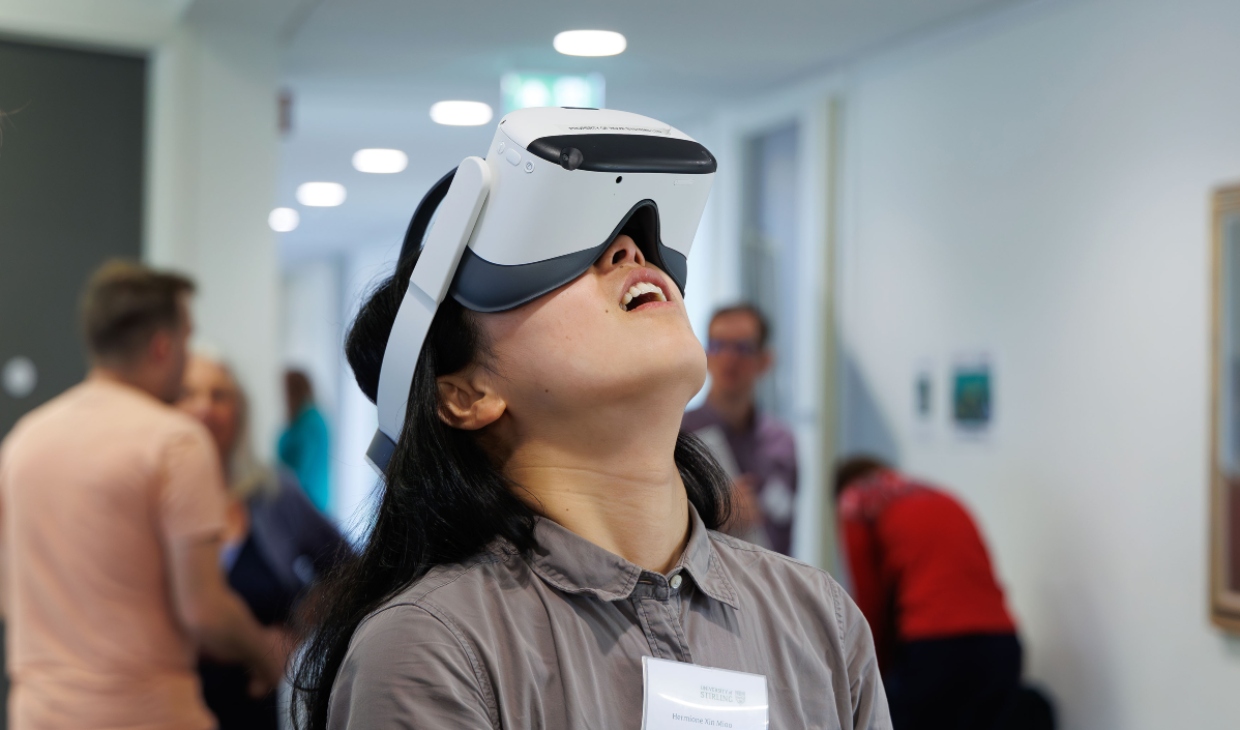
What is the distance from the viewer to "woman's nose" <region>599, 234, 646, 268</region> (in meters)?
1.13

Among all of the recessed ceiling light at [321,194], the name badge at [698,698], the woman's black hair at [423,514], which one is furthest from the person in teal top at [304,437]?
the name badge at [698,698]

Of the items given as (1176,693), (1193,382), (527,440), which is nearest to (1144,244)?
(1193,382)

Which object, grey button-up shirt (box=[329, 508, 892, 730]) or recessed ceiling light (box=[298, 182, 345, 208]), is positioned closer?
grey button-up shirt (box=[329, 508, 892, 730])

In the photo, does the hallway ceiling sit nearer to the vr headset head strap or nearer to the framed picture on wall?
the framed picture on wall

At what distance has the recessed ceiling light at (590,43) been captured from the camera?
3.99 meters

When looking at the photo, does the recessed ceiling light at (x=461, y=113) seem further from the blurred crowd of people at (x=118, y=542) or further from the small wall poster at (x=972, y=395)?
the blurred crowd of people at (x=118, y=542)

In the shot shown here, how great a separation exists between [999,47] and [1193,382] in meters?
1.29

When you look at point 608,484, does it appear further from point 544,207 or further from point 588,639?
point 544,207

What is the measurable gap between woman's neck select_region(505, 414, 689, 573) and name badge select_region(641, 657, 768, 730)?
0.12m

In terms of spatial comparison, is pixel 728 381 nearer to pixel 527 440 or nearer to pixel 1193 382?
pixel 1193 382

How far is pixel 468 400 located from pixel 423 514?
12 centimetres

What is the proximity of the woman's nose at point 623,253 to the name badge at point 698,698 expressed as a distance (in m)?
0.36

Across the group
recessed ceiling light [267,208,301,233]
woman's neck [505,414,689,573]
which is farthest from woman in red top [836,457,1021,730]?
recessed ceiling light [267,208,301,233]

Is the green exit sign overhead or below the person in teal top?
overhead
